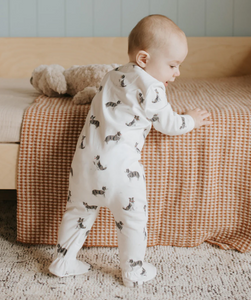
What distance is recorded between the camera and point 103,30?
2.10 meters

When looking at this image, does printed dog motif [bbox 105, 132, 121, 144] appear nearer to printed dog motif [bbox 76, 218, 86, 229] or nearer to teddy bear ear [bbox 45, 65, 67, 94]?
printed dog motif [bbox 76, 218, 86, 229]

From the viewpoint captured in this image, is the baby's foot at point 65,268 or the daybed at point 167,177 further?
the daybed at point 167,177

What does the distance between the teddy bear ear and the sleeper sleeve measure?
49cm

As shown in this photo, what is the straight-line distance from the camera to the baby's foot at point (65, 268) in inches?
37.3

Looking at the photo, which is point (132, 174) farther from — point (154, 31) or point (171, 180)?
point (154, 31)

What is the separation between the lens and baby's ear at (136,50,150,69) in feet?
2.97

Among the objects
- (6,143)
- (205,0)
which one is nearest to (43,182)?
(6,143)

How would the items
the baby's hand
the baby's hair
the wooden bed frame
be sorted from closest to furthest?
the baby's hair, the baby's hand, the wooden bed frame

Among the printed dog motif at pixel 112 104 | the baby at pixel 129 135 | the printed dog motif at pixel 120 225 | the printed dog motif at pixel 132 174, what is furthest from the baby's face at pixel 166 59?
the printed dog motif at pixel 120 225

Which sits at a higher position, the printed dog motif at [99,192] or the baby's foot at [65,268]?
the printed dog motif at [99,192]

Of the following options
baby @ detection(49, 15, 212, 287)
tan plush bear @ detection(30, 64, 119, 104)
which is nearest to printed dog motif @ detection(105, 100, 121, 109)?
baby @ detection(49, 15, 212, 287)

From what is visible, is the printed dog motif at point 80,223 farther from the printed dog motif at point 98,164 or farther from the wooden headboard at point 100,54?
the wooden headboard at point 100,54

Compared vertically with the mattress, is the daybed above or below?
below

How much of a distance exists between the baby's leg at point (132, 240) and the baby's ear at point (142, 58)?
0.35 meters
